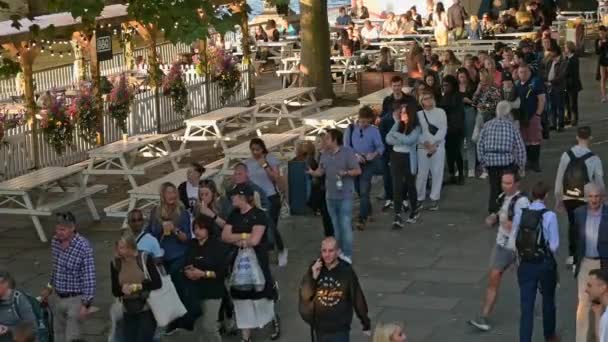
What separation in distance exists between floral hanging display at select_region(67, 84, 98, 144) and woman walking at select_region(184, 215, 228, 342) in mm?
9942

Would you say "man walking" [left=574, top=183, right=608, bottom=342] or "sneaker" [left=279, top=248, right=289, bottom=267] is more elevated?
"man walking" [left=574, top=183, right=608, bottom=342]

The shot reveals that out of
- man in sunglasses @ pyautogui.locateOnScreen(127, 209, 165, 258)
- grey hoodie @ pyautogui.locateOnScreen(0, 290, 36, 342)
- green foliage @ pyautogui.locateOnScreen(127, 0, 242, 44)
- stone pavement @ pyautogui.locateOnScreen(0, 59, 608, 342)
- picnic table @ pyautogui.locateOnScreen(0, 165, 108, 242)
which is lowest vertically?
stone pavement @ pyautogui.locateOnScreen(0, 59, 608, 342)

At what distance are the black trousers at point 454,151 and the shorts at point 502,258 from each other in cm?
689

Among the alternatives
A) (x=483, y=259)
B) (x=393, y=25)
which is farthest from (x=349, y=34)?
(x=483, y=259)

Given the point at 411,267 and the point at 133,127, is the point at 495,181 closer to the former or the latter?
the point at 411,267

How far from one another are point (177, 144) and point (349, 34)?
10806 mm

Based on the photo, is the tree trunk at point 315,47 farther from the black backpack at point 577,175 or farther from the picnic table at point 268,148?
the black backpack at point 577,175

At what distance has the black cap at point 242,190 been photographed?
12505 millimetres

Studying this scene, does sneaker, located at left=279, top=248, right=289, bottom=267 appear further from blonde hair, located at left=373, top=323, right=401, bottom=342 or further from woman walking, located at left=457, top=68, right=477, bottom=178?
blonde hair, located at left=373, top=323, right=401, bottom=342

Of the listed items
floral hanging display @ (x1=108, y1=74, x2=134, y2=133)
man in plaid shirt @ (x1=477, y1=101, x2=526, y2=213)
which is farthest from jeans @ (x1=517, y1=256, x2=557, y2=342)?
floral hanging display @ (x1=108, y1=74, x2=134, y2=133)

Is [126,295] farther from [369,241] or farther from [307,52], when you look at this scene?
[307,52]

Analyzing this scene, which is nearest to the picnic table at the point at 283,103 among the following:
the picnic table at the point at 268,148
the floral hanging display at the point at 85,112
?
the picnic table at the point at 268,148

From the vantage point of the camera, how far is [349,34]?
111 feet

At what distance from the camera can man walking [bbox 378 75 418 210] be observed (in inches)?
674
